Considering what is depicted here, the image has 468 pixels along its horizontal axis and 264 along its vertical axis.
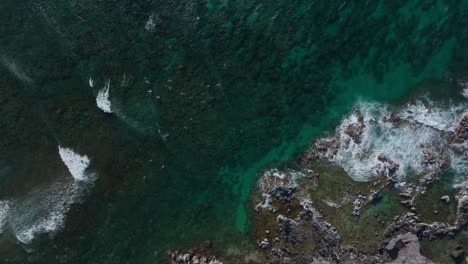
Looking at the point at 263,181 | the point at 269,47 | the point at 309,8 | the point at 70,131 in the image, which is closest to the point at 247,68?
the point at 269,47

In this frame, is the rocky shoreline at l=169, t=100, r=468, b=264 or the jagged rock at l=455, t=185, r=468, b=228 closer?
the jagged rock at l=455, t=185, r=468, b=228

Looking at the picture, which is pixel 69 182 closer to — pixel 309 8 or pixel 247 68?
pixel 247 68

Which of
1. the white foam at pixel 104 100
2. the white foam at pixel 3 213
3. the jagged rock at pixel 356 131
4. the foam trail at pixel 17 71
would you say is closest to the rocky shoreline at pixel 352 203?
the jagged rock at pixel 356 131

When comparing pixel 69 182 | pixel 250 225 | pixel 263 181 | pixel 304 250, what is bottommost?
pixel 304 250

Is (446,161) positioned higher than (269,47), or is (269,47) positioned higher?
(269,47)

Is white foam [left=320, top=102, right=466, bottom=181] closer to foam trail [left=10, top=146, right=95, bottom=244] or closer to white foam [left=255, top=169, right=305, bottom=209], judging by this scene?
white foam [left=255, top=169, right=305, bottom=209]

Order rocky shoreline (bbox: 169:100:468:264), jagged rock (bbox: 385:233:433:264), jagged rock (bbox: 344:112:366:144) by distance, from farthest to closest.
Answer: jagged rock (bbox: 344:112:366:144)
rocky shoreline (bbox: 169:100:468:264)
jagged rock (bbox: 385:233:433:264)

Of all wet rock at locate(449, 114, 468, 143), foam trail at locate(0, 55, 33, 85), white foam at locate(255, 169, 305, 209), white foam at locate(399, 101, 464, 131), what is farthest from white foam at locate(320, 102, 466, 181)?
foam trail at locate(0, 55, 33, 85)
